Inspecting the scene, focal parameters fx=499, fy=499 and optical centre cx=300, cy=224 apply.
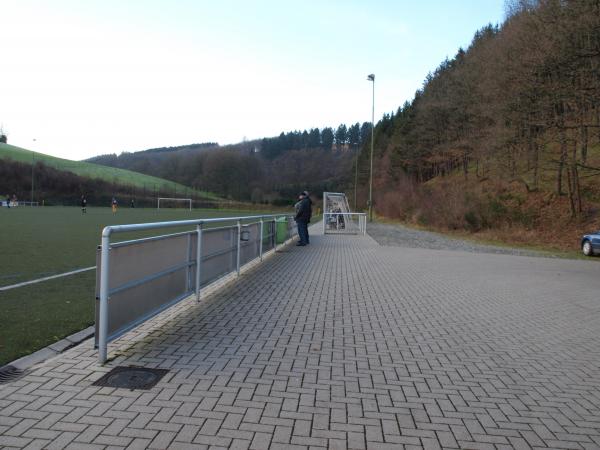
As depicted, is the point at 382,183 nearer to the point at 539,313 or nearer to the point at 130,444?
the point at 539,313

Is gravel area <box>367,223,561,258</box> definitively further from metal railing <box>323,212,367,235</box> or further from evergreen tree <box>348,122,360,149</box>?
evergreen tree <box>348,122,360,149</box>

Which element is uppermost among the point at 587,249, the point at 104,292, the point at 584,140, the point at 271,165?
the point at 271,165

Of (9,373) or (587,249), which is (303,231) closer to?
(587,249)

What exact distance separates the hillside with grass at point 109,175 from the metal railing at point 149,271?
3594 inches

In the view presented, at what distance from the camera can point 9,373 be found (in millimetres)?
4031

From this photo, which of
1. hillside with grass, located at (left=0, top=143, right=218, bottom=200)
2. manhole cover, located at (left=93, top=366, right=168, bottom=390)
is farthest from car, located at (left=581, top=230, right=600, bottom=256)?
hillside with grass, located at (left=0, top=143, right=218, bottom=200)

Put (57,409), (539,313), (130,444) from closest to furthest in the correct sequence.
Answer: (130,444) → (57,409) → (539,313)

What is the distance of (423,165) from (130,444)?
60248 millimetres

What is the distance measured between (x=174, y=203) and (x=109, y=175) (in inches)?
895

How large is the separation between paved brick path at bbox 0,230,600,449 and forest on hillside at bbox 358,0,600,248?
1377 cm

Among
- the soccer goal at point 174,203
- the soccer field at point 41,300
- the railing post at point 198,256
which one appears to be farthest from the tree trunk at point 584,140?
the soccer goal at point 174,203

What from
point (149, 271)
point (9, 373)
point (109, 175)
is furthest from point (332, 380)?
point (109, 175)

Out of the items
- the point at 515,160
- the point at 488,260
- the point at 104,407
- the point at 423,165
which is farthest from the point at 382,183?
the point at 104,407

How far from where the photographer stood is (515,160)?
30.1 metres
